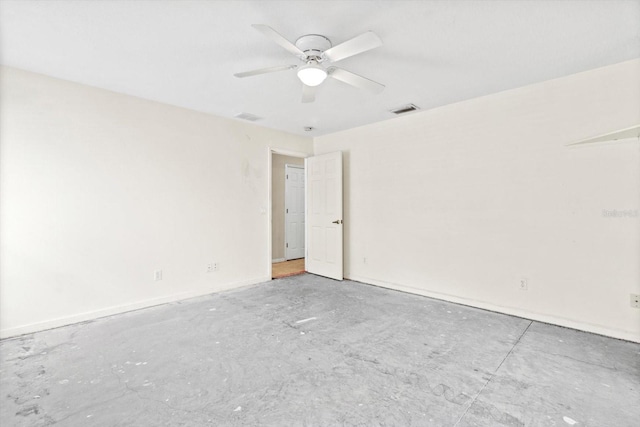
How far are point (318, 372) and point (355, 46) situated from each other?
226cm

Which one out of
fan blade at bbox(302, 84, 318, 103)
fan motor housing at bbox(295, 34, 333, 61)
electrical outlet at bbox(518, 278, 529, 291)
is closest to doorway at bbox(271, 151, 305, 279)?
fan blade at bbox(302, 84, 318, 103)

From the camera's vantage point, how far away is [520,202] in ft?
10.3

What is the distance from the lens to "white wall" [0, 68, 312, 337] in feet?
8.83

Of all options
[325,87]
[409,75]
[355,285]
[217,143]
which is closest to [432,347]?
[355,285]

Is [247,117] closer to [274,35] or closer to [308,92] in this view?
[308,92]

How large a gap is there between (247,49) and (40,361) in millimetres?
2891

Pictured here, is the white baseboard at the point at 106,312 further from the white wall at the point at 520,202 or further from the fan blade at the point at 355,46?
the fan blade at the point at 355,46

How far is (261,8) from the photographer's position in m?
1.90

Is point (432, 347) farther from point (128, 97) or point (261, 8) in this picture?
point (128, 97)

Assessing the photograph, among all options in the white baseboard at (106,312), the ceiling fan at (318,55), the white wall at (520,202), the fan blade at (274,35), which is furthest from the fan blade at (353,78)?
the white baseboard at (106,312)

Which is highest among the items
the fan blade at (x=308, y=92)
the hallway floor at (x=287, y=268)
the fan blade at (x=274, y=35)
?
the fan blade at (x=274, y=35)

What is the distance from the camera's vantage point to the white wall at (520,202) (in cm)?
265

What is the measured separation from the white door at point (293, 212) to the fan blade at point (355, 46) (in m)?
4.44

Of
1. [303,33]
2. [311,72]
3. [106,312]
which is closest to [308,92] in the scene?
[311,72]
